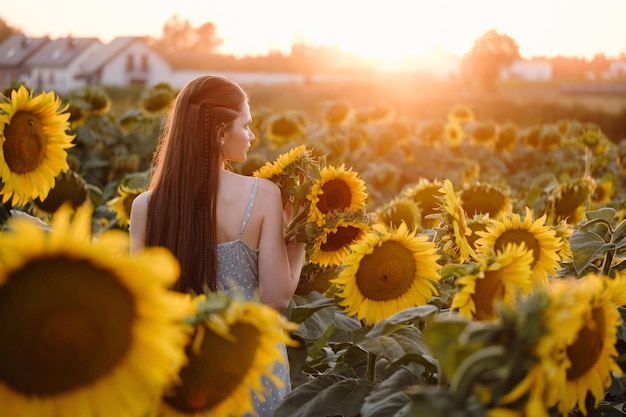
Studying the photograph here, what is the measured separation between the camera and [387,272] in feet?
6.40

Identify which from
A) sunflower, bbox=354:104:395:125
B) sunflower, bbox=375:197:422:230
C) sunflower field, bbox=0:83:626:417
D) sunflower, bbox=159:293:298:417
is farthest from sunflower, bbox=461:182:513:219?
sunflower, bbox=354:104:395:125

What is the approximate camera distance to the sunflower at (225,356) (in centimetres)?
116

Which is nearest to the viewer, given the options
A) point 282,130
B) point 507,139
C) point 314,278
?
point 314,278

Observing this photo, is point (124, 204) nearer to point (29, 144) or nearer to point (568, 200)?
point (29, 144)

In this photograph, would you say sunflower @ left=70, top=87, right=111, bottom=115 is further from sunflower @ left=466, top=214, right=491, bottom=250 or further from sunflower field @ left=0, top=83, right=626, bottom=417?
sunflower @ left=466, top=214, right=491, bottom=250

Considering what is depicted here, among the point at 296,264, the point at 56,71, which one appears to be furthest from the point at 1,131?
the point at 56,71

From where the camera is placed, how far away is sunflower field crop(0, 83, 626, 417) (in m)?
1.06

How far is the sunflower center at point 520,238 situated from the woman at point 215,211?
0.56 m

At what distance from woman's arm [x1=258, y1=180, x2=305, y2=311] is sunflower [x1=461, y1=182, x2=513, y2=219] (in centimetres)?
144

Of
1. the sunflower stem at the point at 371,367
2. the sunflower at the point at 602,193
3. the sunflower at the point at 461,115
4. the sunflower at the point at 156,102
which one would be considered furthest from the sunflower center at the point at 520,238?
the sunflower at the point at 461,115

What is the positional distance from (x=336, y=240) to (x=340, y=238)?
1 centimetres

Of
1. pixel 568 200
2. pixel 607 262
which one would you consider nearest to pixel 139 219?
pixel 607 262

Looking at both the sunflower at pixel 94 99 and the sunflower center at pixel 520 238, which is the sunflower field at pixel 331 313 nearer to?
the sunflower center at pixel 520 238

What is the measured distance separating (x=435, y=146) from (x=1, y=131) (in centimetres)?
813
